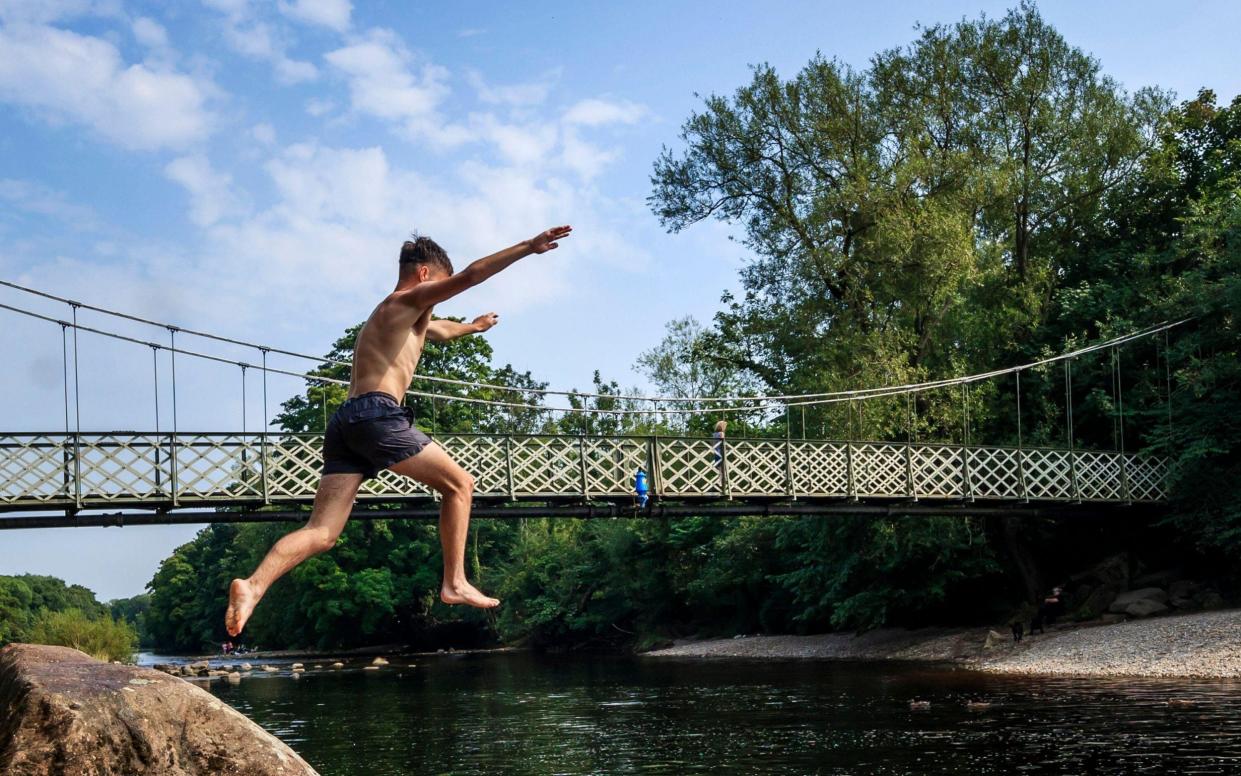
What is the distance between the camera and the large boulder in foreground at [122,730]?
5.50m

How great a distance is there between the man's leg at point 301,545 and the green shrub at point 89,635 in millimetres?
29048

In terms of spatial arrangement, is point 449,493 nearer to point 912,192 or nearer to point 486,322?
point 486,322

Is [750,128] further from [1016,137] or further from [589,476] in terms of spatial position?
[589,476]

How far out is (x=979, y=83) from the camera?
33.4m

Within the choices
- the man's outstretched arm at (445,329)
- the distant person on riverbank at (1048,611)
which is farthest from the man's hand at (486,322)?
the distant person on riverbank at (1048,611)

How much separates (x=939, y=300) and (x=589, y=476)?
1032 cm

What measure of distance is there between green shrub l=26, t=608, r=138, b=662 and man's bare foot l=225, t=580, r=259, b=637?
95.6ft

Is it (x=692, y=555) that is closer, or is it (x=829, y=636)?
(x=829, y=636)

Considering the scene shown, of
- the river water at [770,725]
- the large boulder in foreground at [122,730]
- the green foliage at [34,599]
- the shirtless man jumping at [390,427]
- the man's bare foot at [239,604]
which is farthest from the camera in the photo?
the green foliage at [34,599]

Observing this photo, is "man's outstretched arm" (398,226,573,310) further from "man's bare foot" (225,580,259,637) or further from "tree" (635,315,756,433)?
"tree" (635,315,756,433)

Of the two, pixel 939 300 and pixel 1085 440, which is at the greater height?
pixel 939 300

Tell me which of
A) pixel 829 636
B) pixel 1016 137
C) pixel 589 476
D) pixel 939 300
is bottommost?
pixel 829 636

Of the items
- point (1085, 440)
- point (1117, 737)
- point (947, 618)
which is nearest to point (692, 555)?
point (947, 618)

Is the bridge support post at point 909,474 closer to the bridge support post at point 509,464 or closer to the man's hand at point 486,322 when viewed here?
the bridge support post at point 509,464
